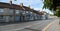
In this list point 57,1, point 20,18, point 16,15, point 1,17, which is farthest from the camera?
point 20,18

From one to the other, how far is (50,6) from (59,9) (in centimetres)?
28

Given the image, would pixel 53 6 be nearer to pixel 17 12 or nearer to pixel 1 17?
pixel 1 17

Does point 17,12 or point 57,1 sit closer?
point 57,1

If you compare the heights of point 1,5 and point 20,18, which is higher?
point 1,5

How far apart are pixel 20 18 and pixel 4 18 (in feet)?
52.3

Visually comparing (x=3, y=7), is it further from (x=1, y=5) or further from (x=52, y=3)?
(x=52, y=3)

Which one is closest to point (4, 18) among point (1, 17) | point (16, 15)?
point (1, 17)

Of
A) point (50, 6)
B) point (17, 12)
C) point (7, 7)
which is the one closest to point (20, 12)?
point (17, 12)

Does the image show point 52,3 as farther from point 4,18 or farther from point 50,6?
point 4,18

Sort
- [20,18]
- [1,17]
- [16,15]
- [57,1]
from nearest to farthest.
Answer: [57,1] → [1,17] → [16,15] → [20,18]

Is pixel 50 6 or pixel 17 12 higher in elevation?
pixel 50 6

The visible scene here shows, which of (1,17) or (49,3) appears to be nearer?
(49,3)

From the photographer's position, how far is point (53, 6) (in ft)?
18.8

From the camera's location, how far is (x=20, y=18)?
3295 inches
